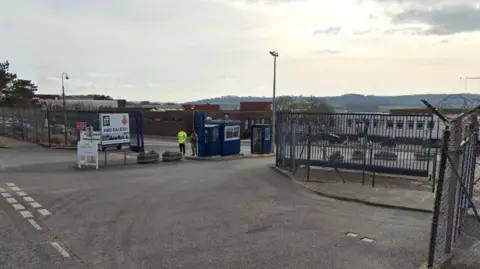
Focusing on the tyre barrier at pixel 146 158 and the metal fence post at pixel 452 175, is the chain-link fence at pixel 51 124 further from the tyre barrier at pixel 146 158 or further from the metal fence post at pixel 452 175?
the metal fence post at pixel 452 175

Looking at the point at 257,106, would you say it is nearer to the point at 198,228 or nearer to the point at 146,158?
the point at 146,158

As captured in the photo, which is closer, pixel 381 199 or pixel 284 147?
pixel 381 199

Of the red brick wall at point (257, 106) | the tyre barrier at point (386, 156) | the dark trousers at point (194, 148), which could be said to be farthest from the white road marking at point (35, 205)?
the red brick wall at point (257, 106)

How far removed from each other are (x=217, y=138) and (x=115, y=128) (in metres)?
6.06

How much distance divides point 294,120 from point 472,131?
9737mm

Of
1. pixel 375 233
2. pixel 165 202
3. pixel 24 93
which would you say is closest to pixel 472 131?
pixel 375 233

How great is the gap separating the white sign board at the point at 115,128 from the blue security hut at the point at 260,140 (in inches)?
323

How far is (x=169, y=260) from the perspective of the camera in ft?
20.3

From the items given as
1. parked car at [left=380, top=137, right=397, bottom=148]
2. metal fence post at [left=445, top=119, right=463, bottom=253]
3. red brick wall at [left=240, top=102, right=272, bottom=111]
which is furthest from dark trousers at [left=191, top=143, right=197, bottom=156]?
red brick wall at [left=240, top=102, right=272, bottom=111]

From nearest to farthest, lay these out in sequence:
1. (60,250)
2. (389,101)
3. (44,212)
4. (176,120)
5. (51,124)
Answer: (60,250)
(44,212)
(51,124)
(389,101)
(176,120)

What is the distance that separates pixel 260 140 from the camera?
27203 mm

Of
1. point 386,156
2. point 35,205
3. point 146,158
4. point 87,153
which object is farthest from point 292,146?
point 35,205

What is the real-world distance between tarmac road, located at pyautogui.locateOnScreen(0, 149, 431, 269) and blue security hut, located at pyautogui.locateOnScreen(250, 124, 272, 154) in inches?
554

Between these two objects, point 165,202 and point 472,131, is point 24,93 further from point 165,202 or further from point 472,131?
point 472,131
